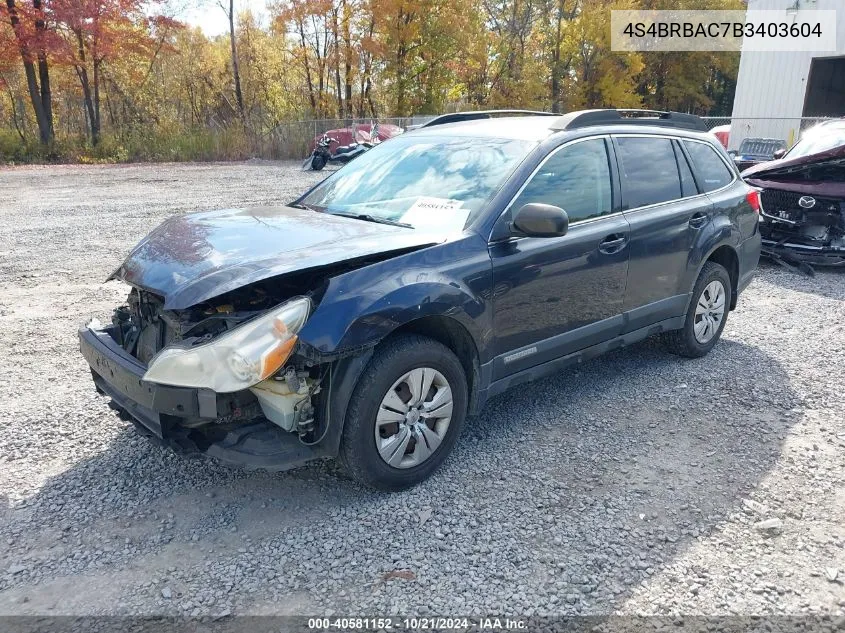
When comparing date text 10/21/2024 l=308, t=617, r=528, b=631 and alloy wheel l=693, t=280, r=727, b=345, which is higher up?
alloy wheel l=693, t=280, r=727, b=345

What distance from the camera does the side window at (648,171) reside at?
436 cm

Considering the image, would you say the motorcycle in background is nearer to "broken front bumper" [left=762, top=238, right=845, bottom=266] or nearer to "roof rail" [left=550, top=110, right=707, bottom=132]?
"broken front bumper" [left=762, top=238, right=845, bottom=266]

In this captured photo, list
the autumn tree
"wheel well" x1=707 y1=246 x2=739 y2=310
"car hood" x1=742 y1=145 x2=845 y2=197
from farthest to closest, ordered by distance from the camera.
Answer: the autumn tree, "car hood" x1=742 y1=145 x2=845 y2=197, "wheel well" x1=707 y1=246 x2=739 y2=310

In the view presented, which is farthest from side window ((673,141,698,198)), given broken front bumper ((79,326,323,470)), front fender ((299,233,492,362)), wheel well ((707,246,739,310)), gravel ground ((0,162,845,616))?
broken front bumper ((79,326,323,470))

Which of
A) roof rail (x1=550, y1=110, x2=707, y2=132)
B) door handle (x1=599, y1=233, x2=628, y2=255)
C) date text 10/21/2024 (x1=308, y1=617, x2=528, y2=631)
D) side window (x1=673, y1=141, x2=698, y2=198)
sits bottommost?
date text 10/21/2024 (x1=308, y1=617, x2=528, y2=631)

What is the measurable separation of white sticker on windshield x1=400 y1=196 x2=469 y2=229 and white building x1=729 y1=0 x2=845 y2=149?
18.5 metres

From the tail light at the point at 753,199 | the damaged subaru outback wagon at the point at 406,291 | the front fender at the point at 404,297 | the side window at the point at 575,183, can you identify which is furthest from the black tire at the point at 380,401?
the tail light at the point at 753,199

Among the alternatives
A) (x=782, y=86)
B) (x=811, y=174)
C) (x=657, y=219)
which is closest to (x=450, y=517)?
(x=657, y=219)

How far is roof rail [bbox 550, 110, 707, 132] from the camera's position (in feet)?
13.6

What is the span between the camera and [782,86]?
802 inches

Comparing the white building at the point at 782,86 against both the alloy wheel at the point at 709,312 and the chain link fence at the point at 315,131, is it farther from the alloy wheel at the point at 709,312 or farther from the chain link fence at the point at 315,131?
the alloy wheel at the point at 709,312

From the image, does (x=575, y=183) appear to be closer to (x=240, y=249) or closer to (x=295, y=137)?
(x=240, y=249)

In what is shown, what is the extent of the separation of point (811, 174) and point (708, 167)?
4080 millimetres

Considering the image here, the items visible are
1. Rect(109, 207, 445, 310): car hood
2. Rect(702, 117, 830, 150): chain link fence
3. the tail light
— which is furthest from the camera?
Rect(702, 117, 830, 150): chain link fence
